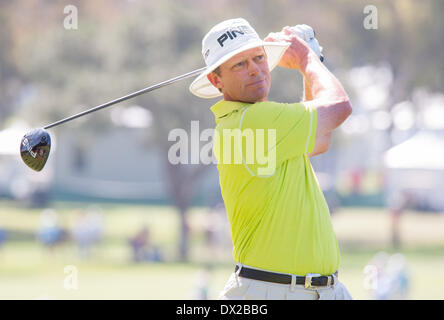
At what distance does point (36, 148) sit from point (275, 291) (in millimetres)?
1382

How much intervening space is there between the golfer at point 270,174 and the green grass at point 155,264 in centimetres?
927

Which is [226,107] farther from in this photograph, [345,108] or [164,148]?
[164,148]

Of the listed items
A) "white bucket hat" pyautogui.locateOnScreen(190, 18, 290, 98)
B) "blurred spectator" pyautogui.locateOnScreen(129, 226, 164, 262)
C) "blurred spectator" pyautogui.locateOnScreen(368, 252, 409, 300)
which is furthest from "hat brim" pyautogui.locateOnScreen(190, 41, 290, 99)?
"blurred spectator" pyautogui.locateOnScreen(129, 226, 164, 262)

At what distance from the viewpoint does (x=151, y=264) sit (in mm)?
24547

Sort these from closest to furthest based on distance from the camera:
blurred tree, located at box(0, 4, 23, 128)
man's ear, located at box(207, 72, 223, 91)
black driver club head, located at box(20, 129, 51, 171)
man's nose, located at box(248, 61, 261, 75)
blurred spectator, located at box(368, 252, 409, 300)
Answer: man's nose, located at box(248, 61, 261, 75)
man's ear, located at box(207, 72, 223, 91)
black driver club head, located at box(20, 129, 51, 171)
blurred spectator, located at box(368, 252, 409, 300)
blurred tree, located at box(0, 4, 23, 128)

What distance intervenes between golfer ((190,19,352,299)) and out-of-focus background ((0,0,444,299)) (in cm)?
982

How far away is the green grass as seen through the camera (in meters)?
18.8

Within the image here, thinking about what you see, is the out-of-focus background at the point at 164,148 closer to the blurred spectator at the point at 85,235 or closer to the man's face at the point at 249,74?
the blurred spectator at the point at 85,235

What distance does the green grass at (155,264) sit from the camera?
738 inches

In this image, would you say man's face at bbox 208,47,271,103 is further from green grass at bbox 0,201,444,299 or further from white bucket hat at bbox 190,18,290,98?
green grass at bbox 0,201,444,299

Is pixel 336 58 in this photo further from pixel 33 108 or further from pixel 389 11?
pixel 33 108

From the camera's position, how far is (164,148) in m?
27.8

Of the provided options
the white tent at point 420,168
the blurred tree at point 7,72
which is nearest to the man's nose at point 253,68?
the white tent at point 420,168
